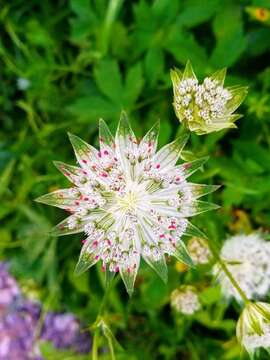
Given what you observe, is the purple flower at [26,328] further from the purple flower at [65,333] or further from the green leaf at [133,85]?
the green leaf at [133,85]

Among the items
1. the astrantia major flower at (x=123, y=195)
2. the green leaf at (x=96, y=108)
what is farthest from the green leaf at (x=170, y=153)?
the green leaf at (x=96, y=108)

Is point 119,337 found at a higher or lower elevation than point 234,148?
lower

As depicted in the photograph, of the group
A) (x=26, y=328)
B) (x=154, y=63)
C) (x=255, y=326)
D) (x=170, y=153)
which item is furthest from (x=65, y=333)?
(x=170, y=153)

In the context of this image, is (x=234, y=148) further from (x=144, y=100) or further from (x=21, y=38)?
(x=21, y=38)

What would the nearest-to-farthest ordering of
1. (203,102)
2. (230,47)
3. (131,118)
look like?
1. (203,102)
2. (230,47)
3. (131,118)

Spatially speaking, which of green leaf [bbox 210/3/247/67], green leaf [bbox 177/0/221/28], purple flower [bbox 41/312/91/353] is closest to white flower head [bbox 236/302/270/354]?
green leaf [bbox 210/3/247/67]

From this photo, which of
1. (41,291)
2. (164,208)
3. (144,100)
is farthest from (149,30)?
(41,291)

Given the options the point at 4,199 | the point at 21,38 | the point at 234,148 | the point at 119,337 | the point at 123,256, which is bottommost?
the point at 119,337

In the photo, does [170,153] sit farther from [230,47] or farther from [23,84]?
[23,84]
